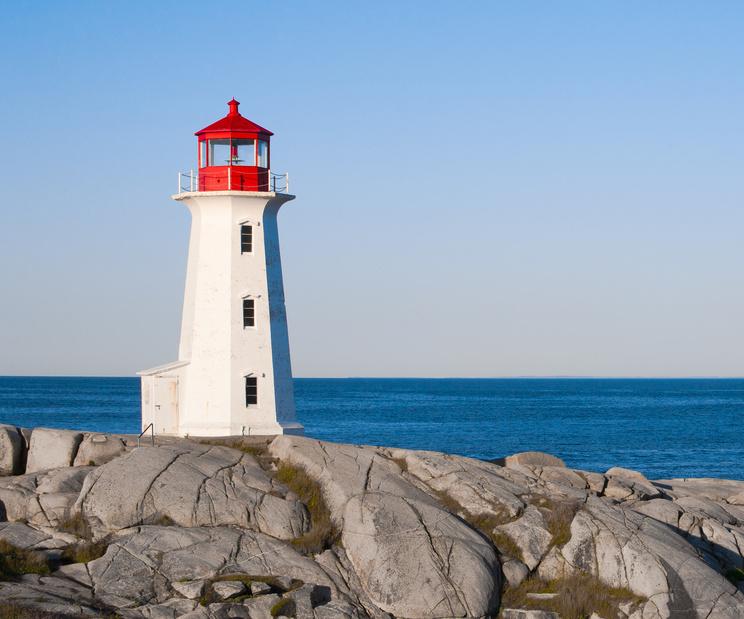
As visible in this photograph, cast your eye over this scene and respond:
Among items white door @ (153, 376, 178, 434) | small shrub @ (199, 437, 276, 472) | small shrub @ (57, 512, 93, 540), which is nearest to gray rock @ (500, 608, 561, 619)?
small shrub @ (199, 437, 276, 472)

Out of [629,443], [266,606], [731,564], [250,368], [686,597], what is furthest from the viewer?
[629,443]

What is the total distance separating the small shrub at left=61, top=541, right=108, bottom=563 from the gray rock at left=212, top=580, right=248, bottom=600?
9.42ft

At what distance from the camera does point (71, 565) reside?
22453mm

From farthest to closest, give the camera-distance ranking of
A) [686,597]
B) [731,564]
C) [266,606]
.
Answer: [731,564], [686,597], [266,606]

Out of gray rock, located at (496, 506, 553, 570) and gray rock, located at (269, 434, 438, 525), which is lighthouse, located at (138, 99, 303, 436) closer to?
gray rock, located at (269, 434, 438, 525)

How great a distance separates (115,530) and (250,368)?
390 inches

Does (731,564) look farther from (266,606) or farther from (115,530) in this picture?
(115,530)

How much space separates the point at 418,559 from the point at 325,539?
86.7 inches

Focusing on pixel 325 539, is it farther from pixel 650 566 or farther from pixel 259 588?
pixel 650 566

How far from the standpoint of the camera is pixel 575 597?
23.1m

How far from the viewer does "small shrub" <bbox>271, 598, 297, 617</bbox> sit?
21.2m

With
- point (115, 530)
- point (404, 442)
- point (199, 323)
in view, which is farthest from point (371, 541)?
point (404, 442)

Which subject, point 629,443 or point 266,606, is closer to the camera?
point 266,606

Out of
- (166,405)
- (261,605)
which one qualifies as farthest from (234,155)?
(261,605)
